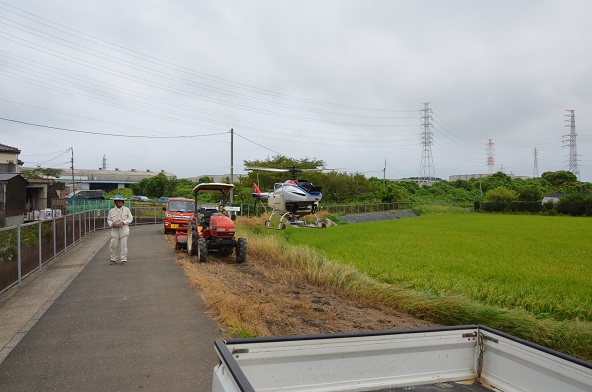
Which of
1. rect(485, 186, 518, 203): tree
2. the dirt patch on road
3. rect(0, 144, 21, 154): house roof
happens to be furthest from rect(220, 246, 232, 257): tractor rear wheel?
rect(485, 186, 518, 203): tree

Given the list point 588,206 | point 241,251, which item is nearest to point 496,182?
point 588,206

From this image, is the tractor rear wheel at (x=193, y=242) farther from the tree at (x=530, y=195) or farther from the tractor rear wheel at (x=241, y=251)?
the tree at (x=530, y=195)

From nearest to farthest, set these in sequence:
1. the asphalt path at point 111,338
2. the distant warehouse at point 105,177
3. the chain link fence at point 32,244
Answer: the asphalt path at point 111,338 → the chain link fence at point 32,244 → the distant warehouse at point 105,177

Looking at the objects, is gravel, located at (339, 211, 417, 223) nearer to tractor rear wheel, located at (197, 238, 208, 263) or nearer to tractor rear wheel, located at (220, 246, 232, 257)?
tractor rear wheel, located at (220, 246, 232, 257)

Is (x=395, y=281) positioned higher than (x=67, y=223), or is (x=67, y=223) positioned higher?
(x=67, y=223)

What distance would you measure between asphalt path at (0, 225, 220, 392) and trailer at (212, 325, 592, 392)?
A: 221cm

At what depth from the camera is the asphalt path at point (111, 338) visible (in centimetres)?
484

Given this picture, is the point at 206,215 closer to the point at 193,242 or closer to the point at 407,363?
the point at 193,242

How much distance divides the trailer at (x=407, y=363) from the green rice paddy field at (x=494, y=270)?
455 centimetres

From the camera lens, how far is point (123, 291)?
9070 mm

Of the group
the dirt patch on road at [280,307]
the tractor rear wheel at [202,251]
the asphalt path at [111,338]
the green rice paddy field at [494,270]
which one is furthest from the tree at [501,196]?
the asphalt path at [111,338]

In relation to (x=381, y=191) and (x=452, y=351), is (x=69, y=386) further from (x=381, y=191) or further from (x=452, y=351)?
(x=381, y=191)

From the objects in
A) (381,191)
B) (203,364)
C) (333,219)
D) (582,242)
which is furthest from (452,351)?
(381,191)

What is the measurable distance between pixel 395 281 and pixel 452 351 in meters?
7.77
